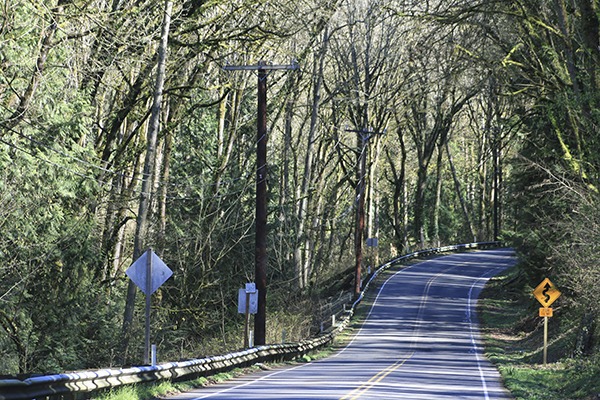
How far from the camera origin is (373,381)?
2255 centimetres

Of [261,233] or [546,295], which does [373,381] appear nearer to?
[261,233]

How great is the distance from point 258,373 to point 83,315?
5933 mm

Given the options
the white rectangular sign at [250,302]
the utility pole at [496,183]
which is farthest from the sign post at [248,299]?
the utility pole at [496,183]

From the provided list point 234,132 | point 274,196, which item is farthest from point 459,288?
point 234,132

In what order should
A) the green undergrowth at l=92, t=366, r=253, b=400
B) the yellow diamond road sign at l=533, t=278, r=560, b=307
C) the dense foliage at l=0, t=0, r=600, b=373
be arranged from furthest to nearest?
the yellow diamond road sign at l=533, t=278, r=560, b=307, the dense foliage at l=0, t=0, r=600, b=373, the green undergrowth at l=92, t=366, r=253, b=400

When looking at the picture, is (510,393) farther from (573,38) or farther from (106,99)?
(106,99)

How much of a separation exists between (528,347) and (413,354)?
5.42 metres

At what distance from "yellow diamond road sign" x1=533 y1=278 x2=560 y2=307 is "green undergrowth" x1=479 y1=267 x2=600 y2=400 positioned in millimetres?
1907

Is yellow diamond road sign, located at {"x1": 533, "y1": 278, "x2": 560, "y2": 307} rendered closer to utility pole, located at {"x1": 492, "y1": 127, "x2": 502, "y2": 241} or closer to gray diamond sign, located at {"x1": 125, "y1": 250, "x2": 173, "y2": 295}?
gray diamond sign, located at {"x1": 125, "y1": 250, "x2": 173, "y2": 295}

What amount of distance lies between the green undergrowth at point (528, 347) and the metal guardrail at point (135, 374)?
694cm

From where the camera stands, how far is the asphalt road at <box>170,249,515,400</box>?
1961 centimetres

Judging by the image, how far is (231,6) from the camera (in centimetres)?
3081

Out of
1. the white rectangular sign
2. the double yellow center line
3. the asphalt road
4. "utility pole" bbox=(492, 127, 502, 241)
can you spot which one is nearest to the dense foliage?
the white rectangular sign

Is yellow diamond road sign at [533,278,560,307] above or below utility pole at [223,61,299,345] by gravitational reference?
Answer: below
